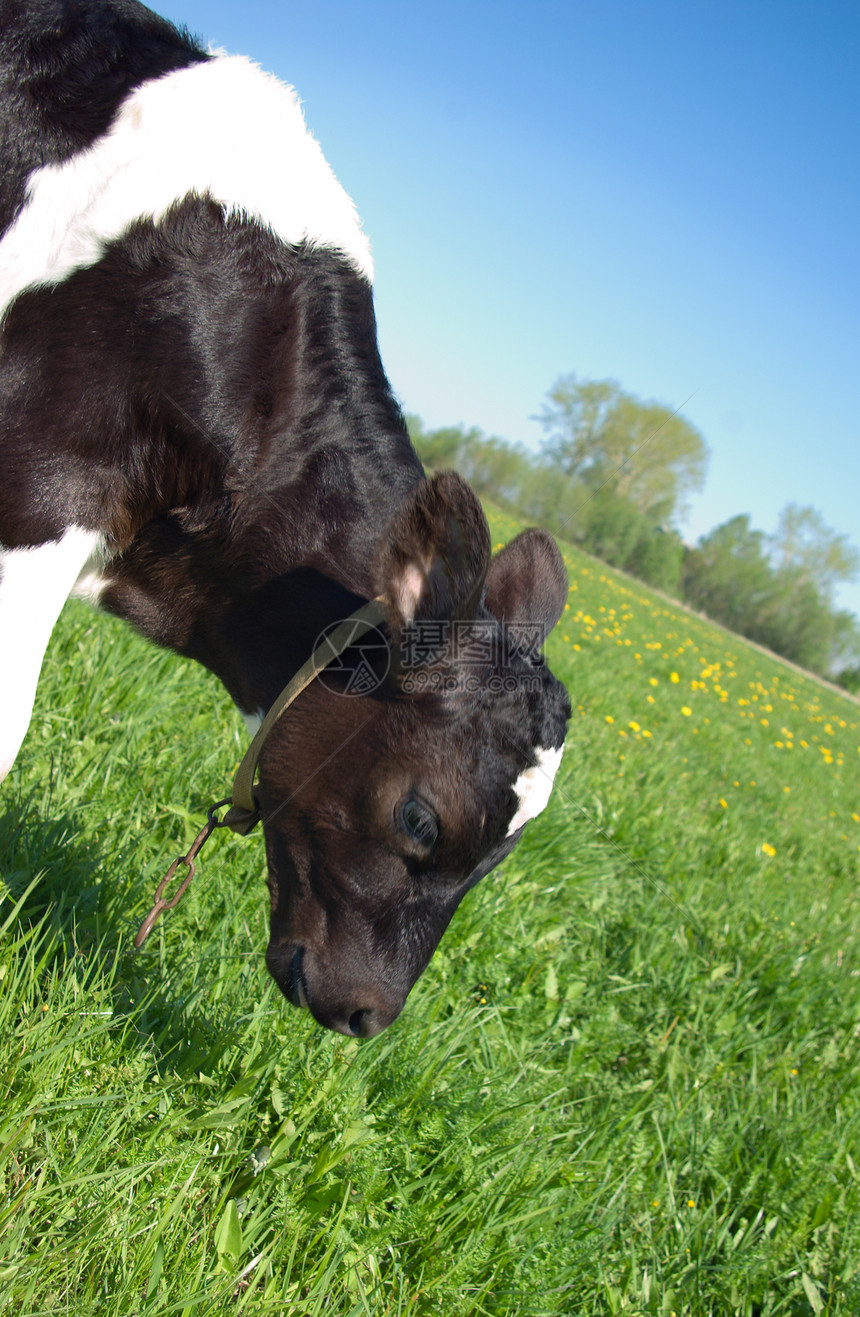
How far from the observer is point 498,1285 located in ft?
6.98

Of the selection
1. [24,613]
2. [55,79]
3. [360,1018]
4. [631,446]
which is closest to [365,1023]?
[360,1018]

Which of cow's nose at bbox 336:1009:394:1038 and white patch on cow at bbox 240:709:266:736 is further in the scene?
white patch on cow at bbox 240:709:266:736

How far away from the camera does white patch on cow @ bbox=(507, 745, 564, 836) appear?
83.7 inches

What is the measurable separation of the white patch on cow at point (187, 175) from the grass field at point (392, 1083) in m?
1.63

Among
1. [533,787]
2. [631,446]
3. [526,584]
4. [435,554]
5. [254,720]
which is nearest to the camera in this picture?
[435,554]

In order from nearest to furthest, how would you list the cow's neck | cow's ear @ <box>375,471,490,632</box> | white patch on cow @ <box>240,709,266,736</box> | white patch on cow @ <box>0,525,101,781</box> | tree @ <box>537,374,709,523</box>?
cow's ear @ <box>375,471,490,632</box>, white patch on cow @ <box>0,525,101,781</box>, the cow's neck, white patch on cow @ <box>240,709,266,736</box>, tree @ <box>537,374,709,523</box>

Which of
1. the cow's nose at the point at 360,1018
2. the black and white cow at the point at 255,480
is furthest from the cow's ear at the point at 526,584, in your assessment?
the cow's nose at the point at 360,1018

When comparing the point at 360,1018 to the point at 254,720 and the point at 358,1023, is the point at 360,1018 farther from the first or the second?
the point at 254,720

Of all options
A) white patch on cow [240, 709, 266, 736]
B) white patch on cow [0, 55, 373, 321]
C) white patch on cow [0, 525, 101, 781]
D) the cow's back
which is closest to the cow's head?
white patch on cow [240, 709, 266, 736]

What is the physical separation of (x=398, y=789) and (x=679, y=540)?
5903 centimetres

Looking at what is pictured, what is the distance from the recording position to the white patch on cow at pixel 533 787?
2125 mm

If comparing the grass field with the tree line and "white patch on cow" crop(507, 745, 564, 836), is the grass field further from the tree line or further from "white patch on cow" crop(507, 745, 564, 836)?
the tree line

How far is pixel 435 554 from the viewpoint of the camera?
6.14 ft

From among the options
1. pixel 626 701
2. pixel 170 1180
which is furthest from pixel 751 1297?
pixel 626 701
